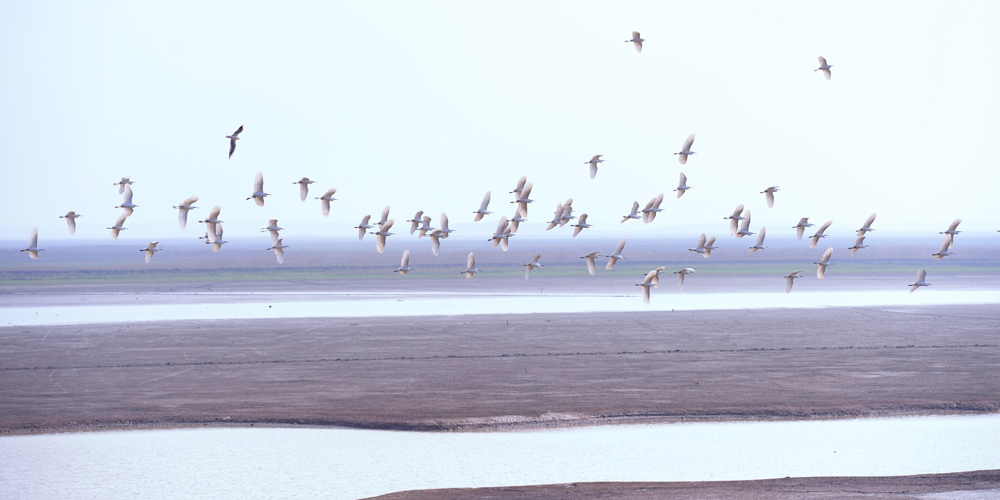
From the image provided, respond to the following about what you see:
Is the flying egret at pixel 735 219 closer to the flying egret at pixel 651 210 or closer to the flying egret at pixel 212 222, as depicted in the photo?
the flying egret at pixel 651 210

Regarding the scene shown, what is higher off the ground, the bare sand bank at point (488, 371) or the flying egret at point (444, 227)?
the flying egret at point (444, 227)

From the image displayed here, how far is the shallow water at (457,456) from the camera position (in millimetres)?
20484

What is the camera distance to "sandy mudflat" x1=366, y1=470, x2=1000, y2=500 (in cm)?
1828

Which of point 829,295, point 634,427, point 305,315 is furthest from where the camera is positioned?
point 829,295

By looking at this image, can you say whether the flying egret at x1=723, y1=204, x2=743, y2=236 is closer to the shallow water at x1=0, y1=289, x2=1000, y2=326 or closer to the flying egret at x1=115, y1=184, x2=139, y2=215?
the flying egret at x1=115, y1=184, x2=139, y2=215

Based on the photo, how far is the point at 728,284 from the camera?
79.5 m

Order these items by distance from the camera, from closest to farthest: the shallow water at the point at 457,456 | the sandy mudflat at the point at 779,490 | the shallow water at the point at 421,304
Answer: the sandy mudflat at the point at 779,490 → the shallow water at the point at 457,456 → the shallow water at the point at 421,304

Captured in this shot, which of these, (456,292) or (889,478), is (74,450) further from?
(456,292)

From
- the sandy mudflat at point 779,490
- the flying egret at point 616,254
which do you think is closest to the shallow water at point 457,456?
the sandy mudflat at point 779,490

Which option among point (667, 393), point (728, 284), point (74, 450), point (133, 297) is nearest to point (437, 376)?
point (667, 393)

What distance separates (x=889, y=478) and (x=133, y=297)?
193ft

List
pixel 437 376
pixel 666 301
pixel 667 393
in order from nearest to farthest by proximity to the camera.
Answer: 1. pixel 667 393
2. pixel 437 376
3. pixel 666 301

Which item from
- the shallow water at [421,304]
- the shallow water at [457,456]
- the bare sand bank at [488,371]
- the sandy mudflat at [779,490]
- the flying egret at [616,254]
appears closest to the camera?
the sandy mudflat at [779,490]

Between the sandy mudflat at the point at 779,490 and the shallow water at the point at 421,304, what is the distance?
3238 centimetres
